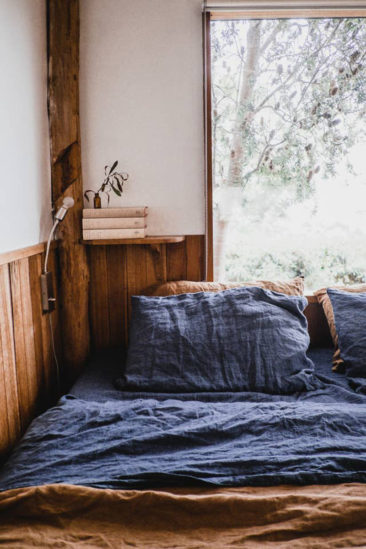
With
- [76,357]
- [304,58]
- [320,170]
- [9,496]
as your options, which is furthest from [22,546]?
[304,58]

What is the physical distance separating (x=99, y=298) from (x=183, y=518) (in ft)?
5.11

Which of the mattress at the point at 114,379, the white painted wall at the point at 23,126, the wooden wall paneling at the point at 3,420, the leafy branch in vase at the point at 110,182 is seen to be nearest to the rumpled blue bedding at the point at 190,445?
the mattress at the point at 114,379

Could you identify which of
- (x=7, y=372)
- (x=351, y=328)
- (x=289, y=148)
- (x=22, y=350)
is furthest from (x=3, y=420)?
(x=289, y=148)

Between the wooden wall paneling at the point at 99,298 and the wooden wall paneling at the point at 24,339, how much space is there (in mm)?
498

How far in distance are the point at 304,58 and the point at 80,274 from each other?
5.17 feet

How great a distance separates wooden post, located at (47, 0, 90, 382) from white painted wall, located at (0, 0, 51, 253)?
0.05 metres

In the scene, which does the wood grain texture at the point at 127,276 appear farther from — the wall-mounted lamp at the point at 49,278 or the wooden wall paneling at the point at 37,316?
the wooden wall paneling at the point at 37,316

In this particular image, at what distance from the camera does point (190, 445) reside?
145 cm

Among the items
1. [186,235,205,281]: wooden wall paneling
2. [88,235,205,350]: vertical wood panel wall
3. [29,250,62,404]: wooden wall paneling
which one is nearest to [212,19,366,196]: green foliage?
[186,235,205,281]: wooden wall paneling

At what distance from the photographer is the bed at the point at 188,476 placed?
3.61 feet

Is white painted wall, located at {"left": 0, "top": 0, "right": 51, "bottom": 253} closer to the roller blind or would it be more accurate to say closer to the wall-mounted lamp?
the wall-mounted lamp

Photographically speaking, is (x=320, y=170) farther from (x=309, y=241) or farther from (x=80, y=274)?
(x=80, y=274)

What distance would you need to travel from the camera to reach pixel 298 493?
122cm

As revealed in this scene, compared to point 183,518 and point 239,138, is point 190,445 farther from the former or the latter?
point 239,138
